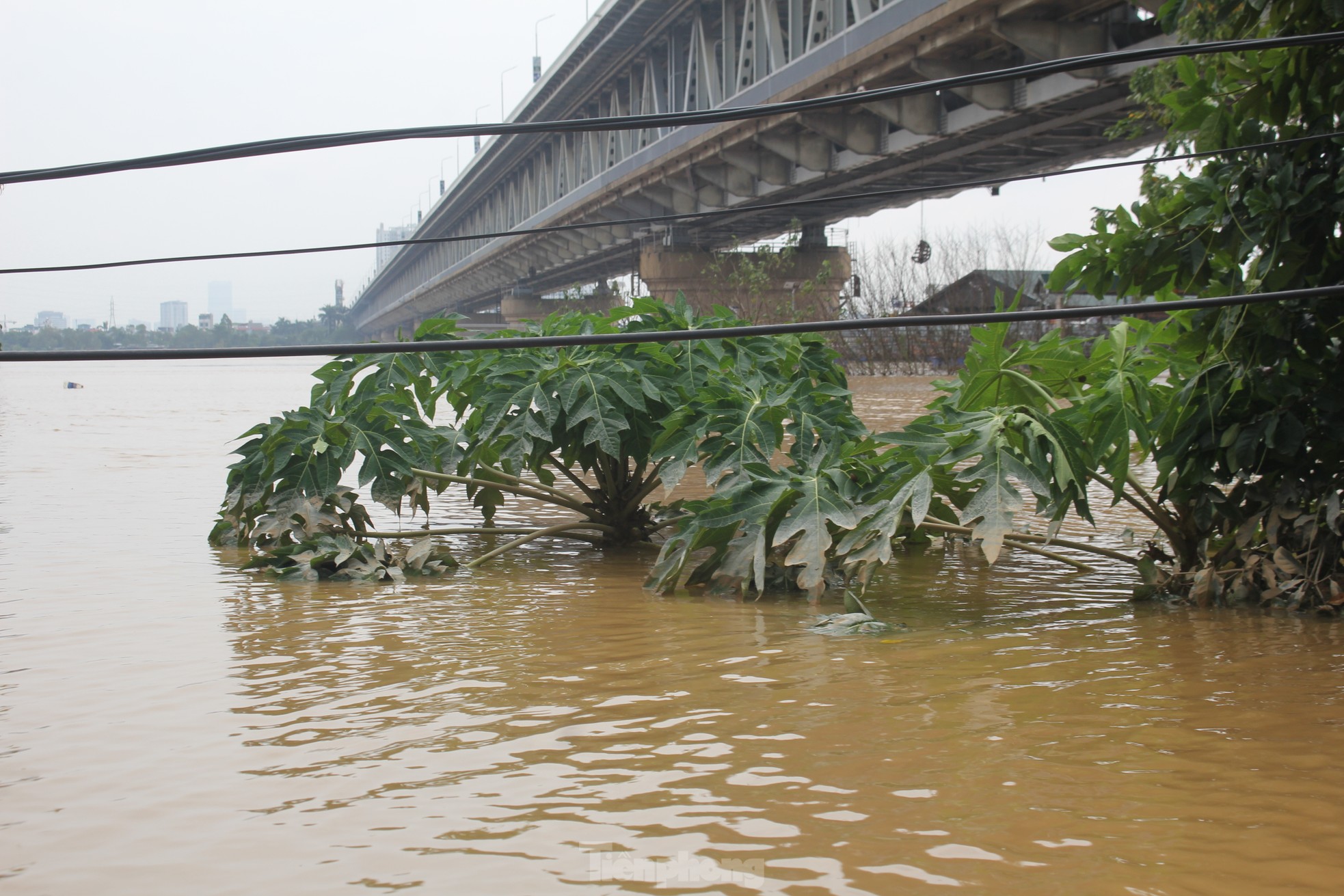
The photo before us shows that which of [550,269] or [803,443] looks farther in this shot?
[550,269]

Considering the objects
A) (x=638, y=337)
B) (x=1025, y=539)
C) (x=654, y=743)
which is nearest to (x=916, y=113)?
(x=1025, y=539)

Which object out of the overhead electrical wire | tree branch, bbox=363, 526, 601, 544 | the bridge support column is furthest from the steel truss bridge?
tree branch, bbox=363, 526, 601, 544

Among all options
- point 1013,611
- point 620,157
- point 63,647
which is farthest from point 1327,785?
point 620,157

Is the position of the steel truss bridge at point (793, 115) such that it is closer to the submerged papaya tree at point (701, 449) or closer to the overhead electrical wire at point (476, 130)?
the submerged papaya tree at point (701, 449)

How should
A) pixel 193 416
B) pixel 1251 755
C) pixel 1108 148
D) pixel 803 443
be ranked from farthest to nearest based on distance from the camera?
pixel 193 416 < pixel 1108 148 < pixel 803 443 < pixel 1251 755

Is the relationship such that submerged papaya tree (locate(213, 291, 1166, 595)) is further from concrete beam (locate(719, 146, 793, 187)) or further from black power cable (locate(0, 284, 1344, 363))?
concrete beam (locate(719, 146, 793, 187))

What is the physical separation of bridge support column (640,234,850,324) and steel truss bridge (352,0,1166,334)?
0.66 metres

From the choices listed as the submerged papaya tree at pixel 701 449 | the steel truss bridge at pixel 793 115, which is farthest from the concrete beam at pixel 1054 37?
the submerged papaya tree at pixel 701 449

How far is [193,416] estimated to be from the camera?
23375 millimetres

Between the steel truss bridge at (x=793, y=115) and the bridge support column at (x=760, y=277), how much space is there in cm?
66

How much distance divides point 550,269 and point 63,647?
146ft

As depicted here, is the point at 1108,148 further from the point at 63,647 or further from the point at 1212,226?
the point at 63,647

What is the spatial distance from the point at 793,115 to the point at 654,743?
18.1 meters

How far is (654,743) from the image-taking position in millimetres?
3248
